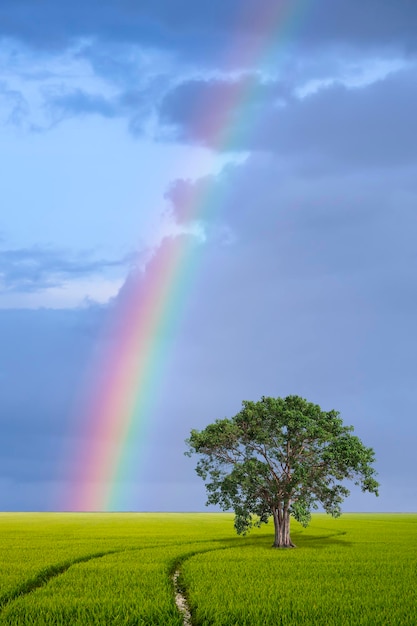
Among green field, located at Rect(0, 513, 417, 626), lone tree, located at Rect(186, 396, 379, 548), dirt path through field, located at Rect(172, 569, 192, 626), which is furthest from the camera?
lone tree, located at Rect(186, 396, 379, 548)

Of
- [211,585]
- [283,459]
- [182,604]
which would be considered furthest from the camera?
[283,459]

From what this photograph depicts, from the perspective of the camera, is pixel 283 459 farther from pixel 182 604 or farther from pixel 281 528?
pixel 182 604

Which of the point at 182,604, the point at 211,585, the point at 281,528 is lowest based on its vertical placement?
the point at 182,604

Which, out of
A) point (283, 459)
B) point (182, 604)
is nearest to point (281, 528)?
point (283, 459)

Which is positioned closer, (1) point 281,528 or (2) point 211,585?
(2) point 211,585

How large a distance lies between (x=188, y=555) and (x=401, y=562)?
1254cm

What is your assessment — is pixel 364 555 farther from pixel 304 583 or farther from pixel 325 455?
pixel 304 583

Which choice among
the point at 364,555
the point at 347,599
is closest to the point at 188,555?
the point at 364,555

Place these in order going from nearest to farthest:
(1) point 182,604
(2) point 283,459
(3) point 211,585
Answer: (1) point 182,604 → (3) point 211,585 → (2) point 283,459

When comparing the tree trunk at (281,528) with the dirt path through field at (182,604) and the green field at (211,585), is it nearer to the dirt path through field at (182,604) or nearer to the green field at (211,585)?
the green field at (211,585)

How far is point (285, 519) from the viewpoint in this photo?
48.2 m

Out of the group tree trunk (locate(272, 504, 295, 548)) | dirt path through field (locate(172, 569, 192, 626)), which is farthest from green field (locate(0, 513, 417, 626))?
tree trunk (locate(272, 504, 295, 548))

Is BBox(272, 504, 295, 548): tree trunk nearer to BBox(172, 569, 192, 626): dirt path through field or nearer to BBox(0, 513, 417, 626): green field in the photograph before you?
BBox(0, 513, 417, 626): green field

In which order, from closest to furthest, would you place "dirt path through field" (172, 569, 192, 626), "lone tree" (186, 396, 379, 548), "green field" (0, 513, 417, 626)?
"green field" (0, 513, 417, 626)
"dirt path through field" (172, 569, 192, 626)
"lone tree" (186, 396, 379, 548)
